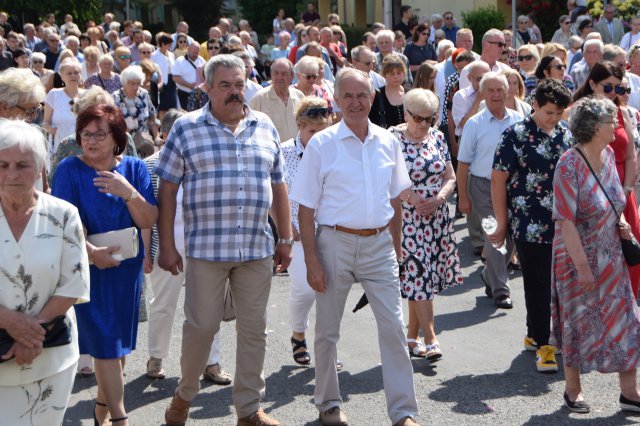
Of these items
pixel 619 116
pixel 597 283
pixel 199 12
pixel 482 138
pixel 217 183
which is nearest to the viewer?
pixel 217 183

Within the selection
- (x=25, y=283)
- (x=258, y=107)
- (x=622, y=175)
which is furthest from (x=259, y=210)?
(x=258, y=107)

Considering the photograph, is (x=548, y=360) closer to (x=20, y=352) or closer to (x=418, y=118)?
(x=418, y=118)

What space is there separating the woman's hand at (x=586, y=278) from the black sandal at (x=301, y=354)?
2172 millimetres

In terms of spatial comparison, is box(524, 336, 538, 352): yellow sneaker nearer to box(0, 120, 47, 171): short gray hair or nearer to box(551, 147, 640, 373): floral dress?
box(551, 147, 640, 373): floral dress

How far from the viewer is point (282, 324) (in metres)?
8.54

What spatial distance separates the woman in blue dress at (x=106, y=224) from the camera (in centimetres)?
554

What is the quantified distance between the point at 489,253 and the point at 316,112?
2634 millimetres

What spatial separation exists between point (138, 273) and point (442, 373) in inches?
99.4

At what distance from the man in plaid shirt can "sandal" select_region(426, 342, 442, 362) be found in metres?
1.70

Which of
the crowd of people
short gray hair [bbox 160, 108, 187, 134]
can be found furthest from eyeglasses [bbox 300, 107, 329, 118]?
short gray hair [bbox 160, 108, 187, 134]

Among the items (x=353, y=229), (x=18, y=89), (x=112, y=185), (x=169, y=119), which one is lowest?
(x=353, y=229)

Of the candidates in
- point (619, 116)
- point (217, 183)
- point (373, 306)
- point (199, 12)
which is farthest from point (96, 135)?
point (199, 12)

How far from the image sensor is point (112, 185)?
548 centimetres

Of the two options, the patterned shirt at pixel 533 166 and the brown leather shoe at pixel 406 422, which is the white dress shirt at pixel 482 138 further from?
the brown leather shoe at pixel 406 422
